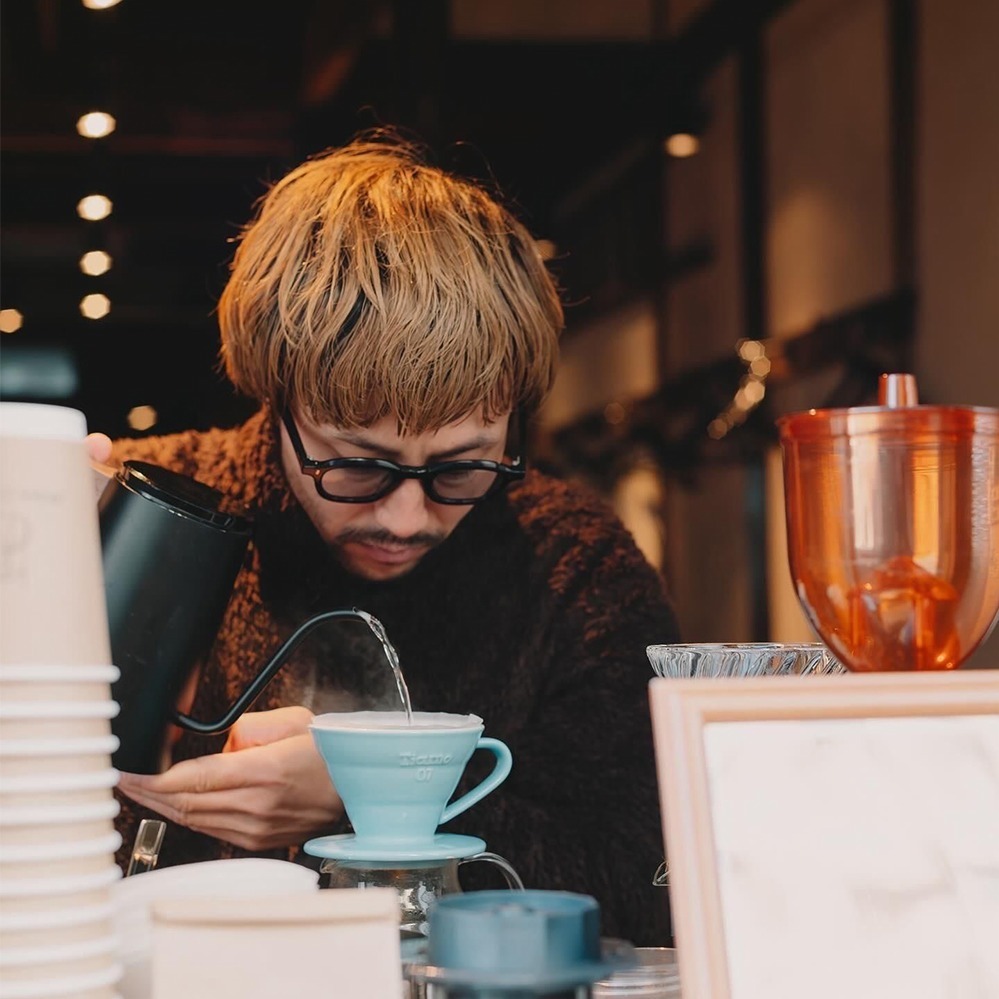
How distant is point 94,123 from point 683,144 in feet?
10.6

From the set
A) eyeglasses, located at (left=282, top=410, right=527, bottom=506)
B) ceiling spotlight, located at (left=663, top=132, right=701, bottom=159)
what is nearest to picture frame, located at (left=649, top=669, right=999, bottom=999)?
eyeglasses, located at (left=282, top=410, right=527, bottom=506)

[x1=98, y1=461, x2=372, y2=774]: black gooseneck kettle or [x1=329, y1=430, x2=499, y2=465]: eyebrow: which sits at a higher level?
[x1=329, y1=430, x2=499, y2=465]: eyebrow

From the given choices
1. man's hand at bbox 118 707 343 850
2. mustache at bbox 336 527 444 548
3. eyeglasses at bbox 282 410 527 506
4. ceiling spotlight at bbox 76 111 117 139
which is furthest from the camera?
ceiling spotlight at bbox 76 111 117 139

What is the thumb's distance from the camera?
1.23 m

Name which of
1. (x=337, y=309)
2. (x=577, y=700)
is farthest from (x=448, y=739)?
(x=577, y=700)

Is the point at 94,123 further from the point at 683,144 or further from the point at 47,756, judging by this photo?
the point at 47,756

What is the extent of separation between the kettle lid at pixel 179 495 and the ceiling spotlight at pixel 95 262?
3326mm

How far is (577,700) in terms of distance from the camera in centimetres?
157

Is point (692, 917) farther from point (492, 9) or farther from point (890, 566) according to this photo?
point (492, 9)

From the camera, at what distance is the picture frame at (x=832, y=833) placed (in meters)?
0.69

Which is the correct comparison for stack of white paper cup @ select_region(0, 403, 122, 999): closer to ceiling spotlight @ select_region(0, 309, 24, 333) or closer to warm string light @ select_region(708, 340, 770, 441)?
ceiling spotlight @ select_region(0, 309, 24, 333)

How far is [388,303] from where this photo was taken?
52.0 inches

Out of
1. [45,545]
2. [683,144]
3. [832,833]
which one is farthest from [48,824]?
[683,144]

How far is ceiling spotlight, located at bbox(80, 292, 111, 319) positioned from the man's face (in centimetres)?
283
